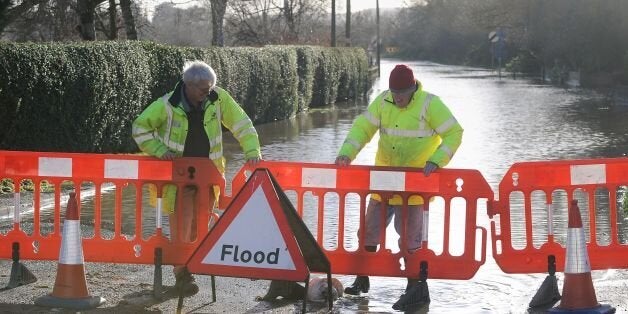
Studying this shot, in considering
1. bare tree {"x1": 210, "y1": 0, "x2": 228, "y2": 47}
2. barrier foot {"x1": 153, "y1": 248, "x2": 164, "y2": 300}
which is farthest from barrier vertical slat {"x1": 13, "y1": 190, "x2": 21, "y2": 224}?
bare tree {"x1": 210, "y1": 0, "x2": 228, "y2": 47}

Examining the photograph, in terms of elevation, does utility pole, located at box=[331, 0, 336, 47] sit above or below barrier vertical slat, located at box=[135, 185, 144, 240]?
above

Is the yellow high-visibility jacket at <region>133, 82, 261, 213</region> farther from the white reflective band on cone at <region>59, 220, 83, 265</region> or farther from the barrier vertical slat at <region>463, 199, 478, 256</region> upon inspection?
the barrier vertical slat at <region>463, 199, 478, 256</region>

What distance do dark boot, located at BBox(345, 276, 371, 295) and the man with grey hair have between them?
1.11m

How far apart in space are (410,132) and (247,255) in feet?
4.87

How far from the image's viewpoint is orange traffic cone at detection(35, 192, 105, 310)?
7.47 meters

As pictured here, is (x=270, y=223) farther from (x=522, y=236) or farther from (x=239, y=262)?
(x=522, y=236)

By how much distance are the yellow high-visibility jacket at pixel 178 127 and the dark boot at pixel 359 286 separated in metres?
1.19

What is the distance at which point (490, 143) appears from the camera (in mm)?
22438

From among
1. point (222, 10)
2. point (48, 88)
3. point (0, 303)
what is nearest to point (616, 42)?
point (222, 10)

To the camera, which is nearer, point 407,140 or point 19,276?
point 407,140

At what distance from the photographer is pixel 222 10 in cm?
3688

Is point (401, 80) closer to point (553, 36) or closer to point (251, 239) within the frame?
point (251, 239)

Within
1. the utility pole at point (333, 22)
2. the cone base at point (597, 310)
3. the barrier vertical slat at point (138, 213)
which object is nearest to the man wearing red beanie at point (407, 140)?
the cone base at point (597, 310)

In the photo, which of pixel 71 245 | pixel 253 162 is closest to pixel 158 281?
pixel 71 245
